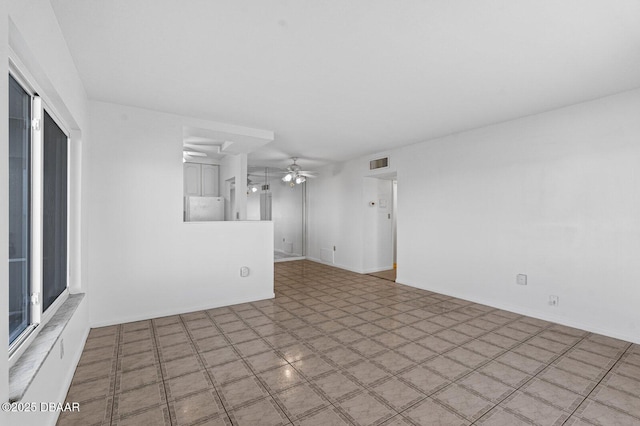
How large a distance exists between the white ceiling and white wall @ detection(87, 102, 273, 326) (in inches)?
13.8

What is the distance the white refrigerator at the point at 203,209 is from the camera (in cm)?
568

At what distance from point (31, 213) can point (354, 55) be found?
2.53 meters

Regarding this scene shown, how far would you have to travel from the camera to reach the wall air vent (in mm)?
6164

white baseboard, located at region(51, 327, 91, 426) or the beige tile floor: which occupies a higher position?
white baseboard, located at region(51, 327, 91, 426)

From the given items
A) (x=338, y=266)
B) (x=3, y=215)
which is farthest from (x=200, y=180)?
(x=3, y=215)

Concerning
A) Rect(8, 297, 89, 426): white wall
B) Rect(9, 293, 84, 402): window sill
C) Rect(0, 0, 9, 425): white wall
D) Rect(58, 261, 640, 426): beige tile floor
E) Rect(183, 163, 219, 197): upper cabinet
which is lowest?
Rect(58, 261, 640, 426): beige tile floor

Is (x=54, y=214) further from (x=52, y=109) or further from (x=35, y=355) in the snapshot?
(x=35, y=355)

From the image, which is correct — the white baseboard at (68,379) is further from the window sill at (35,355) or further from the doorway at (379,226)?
the doorway at (379,226)

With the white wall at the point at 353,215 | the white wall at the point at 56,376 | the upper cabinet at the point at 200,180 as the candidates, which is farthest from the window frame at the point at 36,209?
the white wall at the point at 353,215

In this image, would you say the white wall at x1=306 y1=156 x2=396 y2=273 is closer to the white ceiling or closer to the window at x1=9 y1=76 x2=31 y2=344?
the white ceiling

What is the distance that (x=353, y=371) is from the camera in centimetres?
254

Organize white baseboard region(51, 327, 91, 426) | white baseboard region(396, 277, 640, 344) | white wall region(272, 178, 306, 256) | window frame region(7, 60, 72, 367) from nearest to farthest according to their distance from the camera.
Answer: window frame region(7, 60, 72, 367), white baseboard region(51, 327, 91, 426), white baseboard region(396, 277, 640, 344), white wall region(272, 178, 306, 256)

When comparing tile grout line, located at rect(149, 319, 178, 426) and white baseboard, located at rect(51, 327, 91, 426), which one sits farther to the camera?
tile grout line, located at rect(149, 319, 178, 426)

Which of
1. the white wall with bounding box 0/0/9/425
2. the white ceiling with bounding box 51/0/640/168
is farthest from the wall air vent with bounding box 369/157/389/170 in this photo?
the white wall with bounding box 0/0/9/425
